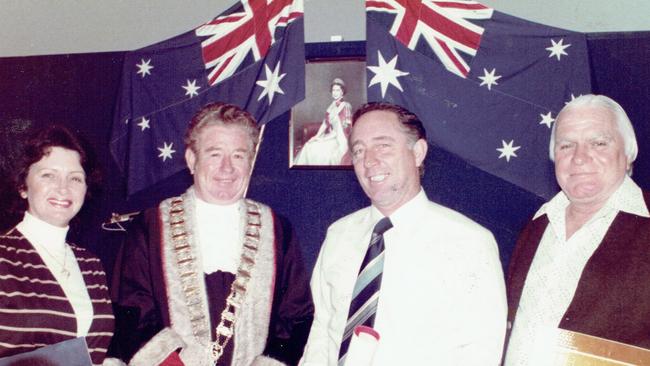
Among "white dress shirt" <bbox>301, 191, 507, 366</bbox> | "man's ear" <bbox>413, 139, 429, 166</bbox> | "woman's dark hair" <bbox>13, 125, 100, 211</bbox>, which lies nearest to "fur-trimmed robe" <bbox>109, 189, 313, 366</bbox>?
"white dress shirt" <bbox>301, 191, 507, 366</bbox>

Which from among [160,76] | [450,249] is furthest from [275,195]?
[450,249]

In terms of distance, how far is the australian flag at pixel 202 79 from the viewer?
379 cm

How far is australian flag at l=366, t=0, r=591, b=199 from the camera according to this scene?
137 inches

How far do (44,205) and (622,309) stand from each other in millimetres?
2098

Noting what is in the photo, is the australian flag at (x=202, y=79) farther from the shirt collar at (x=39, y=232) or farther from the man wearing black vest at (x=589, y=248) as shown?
the man wearing black vest at (x=589, y=248)

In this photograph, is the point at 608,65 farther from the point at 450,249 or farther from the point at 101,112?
the point at 101,112

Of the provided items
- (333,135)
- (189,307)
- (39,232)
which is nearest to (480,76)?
(333,135)

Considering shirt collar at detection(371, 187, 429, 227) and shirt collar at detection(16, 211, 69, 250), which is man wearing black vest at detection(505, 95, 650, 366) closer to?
shirt collar at detection(371, 187, 429, 227)

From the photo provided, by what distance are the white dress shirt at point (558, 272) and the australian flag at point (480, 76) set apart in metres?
1.54

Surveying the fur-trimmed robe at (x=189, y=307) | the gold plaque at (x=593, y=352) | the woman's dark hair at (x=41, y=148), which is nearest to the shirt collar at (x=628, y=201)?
the gold plaque at (x=593, y=352)

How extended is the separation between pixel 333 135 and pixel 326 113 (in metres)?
0.17

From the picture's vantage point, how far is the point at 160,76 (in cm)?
416

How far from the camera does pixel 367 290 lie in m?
2.15

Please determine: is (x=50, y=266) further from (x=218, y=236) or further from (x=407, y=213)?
(x=407, y=213)
